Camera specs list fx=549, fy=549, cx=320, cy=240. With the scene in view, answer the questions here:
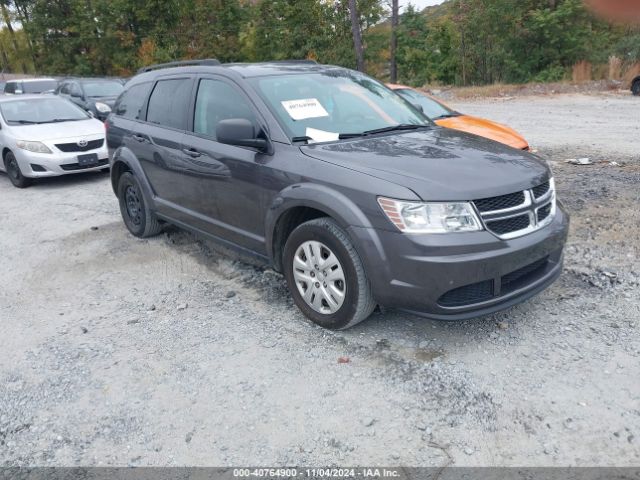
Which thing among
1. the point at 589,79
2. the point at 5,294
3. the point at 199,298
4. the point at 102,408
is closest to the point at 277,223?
the point at 199,298

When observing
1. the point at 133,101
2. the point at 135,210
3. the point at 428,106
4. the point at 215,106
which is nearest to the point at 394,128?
the point at 215,106

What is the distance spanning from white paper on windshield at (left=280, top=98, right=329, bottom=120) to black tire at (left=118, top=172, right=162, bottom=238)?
7.57ft

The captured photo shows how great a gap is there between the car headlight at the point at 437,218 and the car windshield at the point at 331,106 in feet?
3.52

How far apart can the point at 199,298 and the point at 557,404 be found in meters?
2.83

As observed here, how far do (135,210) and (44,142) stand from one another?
3950 mm

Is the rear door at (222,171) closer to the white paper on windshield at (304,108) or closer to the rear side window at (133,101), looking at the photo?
the white paper on windshield at (304,108)

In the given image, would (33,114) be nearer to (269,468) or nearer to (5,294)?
(5,294)

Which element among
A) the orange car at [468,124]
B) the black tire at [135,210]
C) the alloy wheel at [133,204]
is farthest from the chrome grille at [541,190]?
the alloy wheel at [133,204]

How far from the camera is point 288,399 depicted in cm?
319

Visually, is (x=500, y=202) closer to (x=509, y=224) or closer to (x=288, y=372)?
(x=509, y=224)

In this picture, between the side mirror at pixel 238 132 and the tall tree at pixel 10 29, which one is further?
the tall tree at pixel 10 29

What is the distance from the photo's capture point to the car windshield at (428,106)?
340 inches

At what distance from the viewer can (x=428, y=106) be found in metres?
8.88

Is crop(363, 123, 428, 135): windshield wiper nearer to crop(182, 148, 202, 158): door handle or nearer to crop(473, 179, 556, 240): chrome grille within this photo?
crop(473, 179, 556, 240): chrome grille
